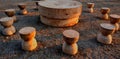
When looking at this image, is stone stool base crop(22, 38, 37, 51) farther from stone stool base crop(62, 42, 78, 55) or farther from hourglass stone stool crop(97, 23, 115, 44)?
hourglass stone stool crop(97, 23, 115, 44)

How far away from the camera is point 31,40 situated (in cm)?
338

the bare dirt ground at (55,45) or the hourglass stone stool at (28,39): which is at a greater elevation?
the hourglass stone stool at (28,39)

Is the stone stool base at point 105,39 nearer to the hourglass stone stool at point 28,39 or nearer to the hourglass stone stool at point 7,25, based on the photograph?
the hourglass stone stool at point 28,39

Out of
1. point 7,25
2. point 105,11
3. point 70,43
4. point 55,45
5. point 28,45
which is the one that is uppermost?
point 105,11

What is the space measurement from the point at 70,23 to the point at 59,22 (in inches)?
17.5

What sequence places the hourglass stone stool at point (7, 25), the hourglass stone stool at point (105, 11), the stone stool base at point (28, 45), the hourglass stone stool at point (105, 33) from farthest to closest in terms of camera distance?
1. the hourglass stone stool at point (105, 11)
2. the hourglass stone stool at point (7, 25)
3. the hourglass stone stool at point (105, 33)
4. the stone stool base at point (28, 45)

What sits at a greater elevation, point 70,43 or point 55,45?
point 70,43

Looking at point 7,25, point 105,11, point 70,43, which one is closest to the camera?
point 70,43

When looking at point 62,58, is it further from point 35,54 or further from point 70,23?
point 70,23

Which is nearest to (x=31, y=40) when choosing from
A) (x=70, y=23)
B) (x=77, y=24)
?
(x=70, y=23)

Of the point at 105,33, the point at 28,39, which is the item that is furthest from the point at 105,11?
the point at 28,39

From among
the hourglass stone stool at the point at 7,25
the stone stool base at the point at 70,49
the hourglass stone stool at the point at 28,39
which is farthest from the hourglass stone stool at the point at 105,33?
the hourglass stone stool at the point at 7,25

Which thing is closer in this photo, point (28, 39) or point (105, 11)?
point (28, 39)

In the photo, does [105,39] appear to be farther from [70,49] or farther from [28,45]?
[28,45]
